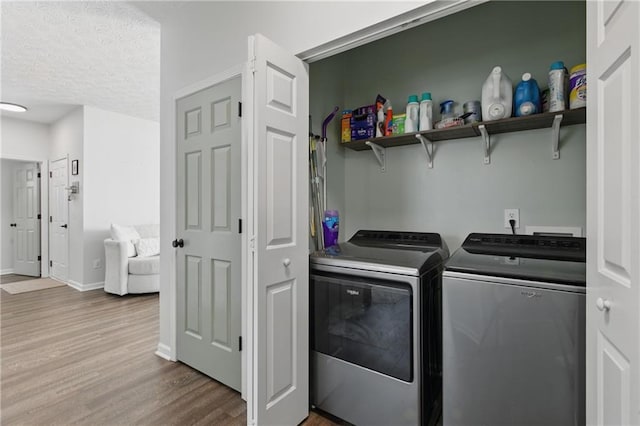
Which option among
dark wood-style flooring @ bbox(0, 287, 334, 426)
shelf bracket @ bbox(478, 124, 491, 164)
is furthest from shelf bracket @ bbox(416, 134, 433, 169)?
dark wood-style flooring @ bbox(0, 287, 334, 426)

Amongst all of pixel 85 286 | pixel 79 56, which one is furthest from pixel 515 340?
pixel 85 286

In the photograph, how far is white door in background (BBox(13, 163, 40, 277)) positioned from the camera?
550 centimetres

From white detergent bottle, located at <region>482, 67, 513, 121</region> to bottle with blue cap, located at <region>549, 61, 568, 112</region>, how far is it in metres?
0.20

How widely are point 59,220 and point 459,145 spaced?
595 cm

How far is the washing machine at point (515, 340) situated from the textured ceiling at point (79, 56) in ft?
9.54

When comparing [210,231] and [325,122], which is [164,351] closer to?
[210,231]

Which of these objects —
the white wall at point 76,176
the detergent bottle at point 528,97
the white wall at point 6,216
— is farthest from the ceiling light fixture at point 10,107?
the detergent bottle at point 528,97

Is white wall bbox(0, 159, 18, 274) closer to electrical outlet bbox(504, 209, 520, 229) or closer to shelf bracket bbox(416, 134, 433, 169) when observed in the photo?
shelf bracket bbox(416, 134, 433, 169)

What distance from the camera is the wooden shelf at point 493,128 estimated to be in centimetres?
167

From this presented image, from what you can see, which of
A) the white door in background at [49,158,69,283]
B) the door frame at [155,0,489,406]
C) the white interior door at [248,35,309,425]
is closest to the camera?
the door frame at [155,0,489,406]

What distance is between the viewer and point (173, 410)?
6.03 feet

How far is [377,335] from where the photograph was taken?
160 cm

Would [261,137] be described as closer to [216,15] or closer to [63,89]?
[216,15]

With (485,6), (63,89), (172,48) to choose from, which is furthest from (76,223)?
(485,6)
